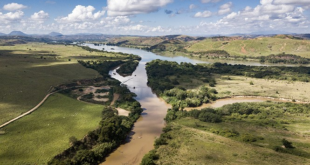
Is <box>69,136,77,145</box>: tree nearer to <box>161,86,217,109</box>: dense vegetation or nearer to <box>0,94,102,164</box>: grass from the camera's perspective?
<box>0,94,102,164</box>: grass

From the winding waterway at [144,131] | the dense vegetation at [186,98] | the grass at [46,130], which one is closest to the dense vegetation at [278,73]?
the winding waterway at [144,131]

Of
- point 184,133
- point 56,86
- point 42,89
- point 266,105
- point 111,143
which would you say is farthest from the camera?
point 56,86

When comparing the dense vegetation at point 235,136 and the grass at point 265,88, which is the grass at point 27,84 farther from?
the grass at point 265,88

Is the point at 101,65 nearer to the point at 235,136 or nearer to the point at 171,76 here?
the point at 171,76

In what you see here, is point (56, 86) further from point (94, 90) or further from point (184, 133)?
point (184, 133)

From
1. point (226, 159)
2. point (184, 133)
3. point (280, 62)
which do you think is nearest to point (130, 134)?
point (184, 133)

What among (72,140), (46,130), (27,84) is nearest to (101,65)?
(27,84)

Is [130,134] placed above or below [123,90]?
below

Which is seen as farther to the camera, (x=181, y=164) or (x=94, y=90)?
(x=94, y=90)

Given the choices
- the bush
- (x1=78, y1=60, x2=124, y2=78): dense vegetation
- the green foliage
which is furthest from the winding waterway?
(x1=78, y1=60, x2=124, y2=78): dense vegetation
